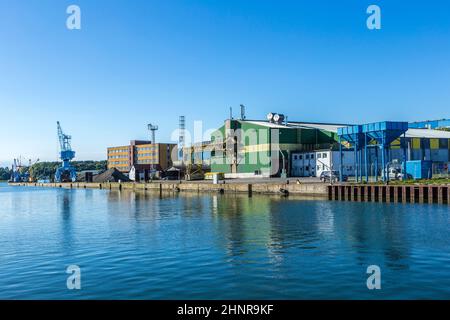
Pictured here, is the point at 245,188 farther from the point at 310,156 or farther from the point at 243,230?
the point at 243,230

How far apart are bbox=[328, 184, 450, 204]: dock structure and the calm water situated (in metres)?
12.0

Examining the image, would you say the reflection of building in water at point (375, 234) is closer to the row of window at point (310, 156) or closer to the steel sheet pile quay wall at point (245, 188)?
the steel sheet pile quay wall at point (245, 188)

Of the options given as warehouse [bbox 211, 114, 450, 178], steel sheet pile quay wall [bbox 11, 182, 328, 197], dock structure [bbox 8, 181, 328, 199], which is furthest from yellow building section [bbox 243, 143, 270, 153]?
steel sheet pile quay wall [bbox 11, 182, 328, 197]

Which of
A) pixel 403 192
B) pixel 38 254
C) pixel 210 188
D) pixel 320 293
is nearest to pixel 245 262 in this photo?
pixel 320 293

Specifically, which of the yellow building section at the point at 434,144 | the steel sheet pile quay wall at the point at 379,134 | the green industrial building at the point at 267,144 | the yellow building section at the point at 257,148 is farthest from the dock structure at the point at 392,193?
the yellow building section at the point at 434,144

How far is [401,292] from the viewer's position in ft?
55.6

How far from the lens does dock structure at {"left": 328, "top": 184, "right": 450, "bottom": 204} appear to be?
51.0m

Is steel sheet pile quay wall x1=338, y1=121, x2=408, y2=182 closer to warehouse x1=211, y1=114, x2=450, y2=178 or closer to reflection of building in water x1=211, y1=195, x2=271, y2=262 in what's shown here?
warehouse x1=211, y1=114, x2=450, y2=178

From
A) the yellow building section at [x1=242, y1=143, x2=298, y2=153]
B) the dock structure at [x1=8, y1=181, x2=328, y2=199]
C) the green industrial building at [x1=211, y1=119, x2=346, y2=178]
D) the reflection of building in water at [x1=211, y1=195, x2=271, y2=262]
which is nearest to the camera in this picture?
the reflection of building in water at [x1=211, y1=195, x2=271, y2=262]

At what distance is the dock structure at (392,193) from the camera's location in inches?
2008

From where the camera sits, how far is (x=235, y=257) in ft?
76.9

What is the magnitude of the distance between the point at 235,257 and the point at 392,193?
3817cm
